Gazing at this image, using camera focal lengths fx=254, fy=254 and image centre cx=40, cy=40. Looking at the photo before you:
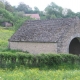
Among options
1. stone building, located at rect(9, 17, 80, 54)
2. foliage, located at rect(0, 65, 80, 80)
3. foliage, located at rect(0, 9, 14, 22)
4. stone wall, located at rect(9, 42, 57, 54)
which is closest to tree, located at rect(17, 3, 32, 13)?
foliage, located at rect(0, 9, 14, 22)

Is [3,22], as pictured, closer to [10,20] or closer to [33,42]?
[10,20]

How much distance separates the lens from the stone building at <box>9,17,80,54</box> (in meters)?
27.7

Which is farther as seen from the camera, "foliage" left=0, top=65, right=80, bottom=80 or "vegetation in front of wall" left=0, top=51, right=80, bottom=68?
"vegetation in front of wall" left=0, top=51, right=80, bottom=68

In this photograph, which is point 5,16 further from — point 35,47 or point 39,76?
point 39,76

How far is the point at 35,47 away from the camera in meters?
29.4

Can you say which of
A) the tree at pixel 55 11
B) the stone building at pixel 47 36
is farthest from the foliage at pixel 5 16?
the stone building at pixel 47 36

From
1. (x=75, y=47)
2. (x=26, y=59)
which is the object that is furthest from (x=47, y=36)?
(x=26, y=59)

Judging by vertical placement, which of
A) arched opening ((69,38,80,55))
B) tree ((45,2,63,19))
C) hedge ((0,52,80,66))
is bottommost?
arched opening ((69,38,80,55))

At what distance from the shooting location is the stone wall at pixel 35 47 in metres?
27.7

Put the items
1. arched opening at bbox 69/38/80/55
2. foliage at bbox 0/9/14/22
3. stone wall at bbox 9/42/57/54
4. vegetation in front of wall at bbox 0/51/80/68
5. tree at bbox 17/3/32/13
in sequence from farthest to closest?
tree at bbox 17/3/32/13, foliage at bbox 0/9/14/22, arched opening at bbox 69/38/80/55, stone wall at bbox 9/42/57/54, vegetation in front of wall at bbox 0/51/80/68

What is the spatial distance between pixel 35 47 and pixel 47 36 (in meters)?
1.94

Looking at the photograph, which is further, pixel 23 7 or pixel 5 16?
pixel 23 7

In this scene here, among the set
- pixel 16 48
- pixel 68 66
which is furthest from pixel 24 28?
pixel 68 66

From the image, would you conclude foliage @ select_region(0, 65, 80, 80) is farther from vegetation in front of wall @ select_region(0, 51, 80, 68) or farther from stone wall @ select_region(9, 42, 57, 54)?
stone wall @ select_region(9, 42, 57, 54)
